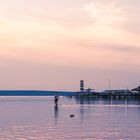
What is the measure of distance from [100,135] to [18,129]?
948 cm

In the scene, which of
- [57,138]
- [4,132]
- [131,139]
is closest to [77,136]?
[57,138]

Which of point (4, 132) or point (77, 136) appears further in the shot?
point (4, 132)

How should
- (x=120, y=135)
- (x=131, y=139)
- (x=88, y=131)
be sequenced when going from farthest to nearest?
(x=88, y=131) → (x=120, y=135) → (x=131, y=139)

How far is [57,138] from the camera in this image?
125 ft

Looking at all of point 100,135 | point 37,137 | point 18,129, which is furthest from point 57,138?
point 18,129

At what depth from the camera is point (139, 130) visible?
44.6 m

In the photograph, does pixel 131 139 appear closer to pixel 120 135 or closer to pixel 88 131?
pixel 120 135

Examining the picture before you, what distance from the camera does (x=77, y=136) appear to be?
129 ft

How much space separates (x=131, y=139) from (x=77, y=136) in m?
4.72

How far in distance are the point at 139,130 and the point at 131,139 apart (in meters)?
7.58

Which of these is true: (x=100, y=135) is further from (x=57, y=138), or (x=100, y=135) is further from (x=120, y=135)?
(x=57, y=138)

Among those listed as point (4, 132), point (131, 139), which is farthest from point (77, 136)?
point (4, 132)

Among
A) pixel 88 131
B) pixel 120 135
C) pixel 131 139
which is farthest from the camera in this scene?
pixel 88 131

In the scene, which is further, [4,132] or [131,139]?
[4,132]
